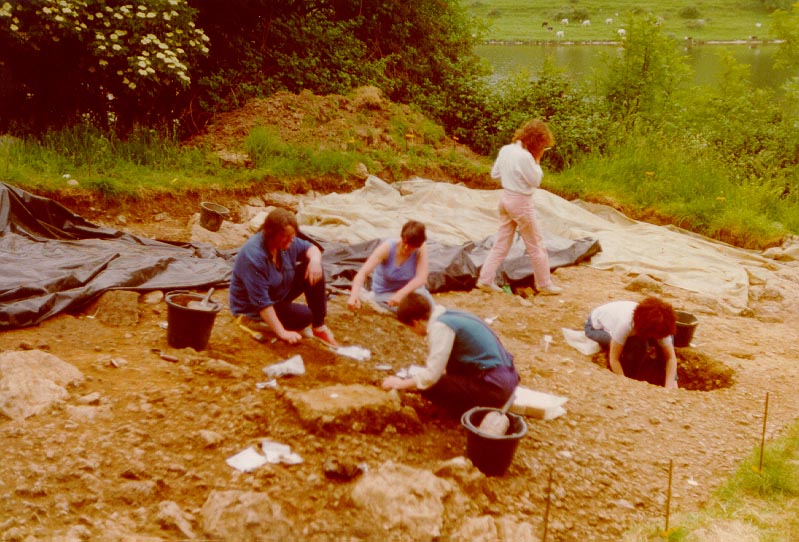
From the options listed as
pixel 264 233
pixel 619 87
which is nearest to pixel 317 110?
pixel 619 87

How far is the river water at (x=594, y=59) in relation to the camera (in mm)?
23469

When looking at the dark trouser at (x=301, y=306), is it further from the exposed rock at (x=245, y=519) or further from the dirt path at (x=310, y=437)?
the exposed rock at (x=245, y=519)

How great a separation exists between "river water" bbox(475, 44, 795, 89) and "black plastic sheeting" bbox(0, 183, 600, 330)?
743 cm

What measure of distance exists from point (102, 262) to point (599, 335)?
4.02 metres

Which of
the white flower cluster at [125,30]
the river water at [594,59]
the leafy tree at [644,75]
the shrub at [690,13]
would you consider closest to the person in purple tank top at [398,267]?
the white flower cluster at [125,30]

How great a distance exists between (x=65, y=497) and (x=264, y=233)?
2106 millimetres

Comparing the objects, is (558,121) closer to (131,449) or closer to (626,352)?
(626,352)

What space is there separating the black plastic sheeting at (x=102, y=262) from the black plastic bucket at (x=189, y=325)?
1061 millimetres

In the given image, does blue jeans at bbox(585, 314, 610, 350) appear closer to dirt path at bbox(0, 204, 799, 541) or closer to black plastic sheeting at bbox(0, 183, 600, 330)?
dirt path at bbox(0, 204, 799, 541)

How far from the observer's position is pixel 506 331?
244 inches

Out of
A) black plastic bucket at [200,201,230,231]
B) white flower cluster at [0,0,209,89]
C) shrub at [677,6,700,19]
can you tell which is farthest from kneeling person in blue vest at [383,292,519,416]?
shrub at [677,6,700,19]

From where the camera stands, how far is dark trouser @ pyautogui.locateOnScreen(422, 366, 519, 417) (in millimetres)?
3996

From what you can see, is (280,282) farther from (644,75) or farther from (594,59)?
(594,59)

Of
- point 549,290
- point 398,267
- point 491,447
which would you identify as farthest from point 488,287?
point 491,447
